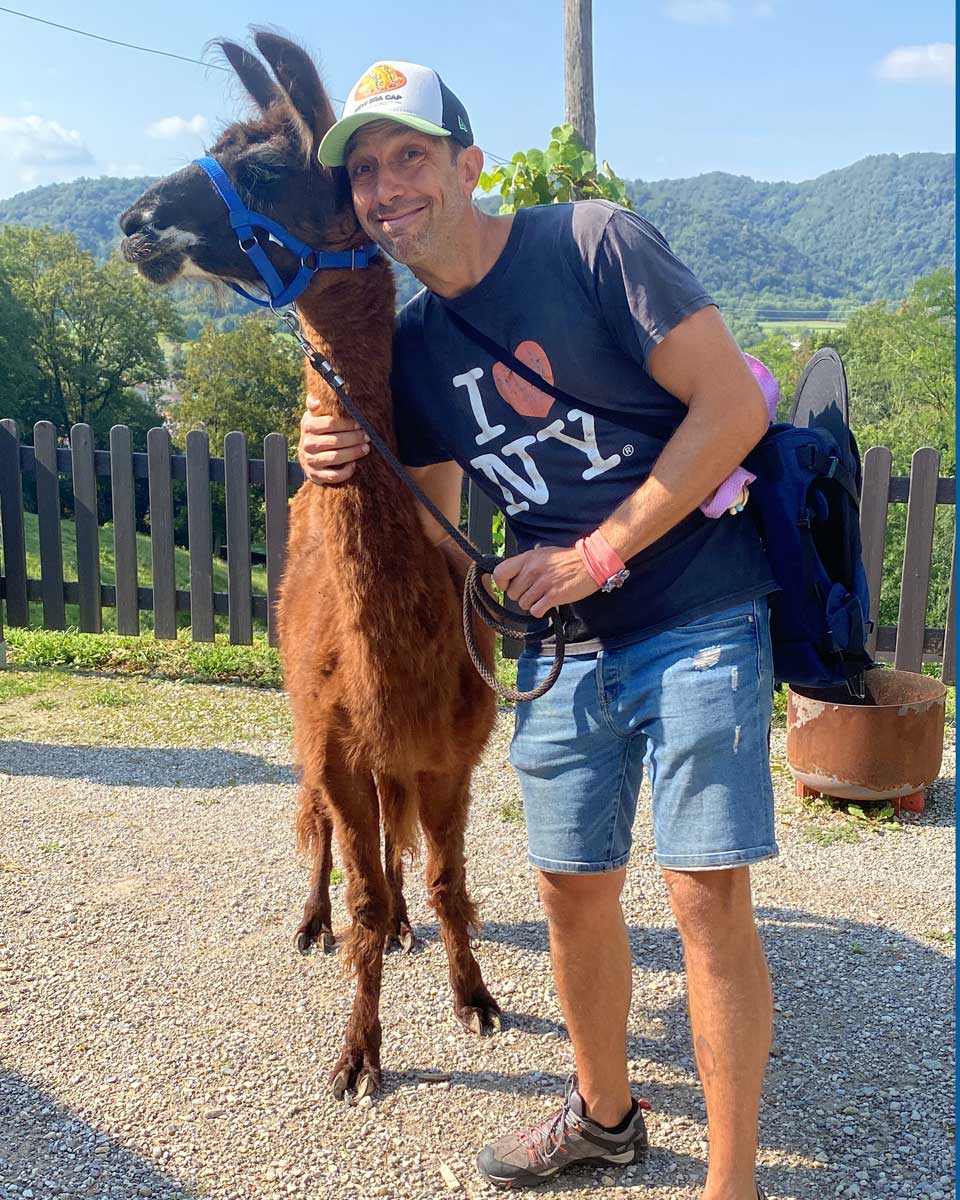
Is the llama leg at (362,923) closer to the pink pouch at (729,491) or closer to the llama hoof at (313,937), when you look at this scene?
the llama hoof at (313,937)

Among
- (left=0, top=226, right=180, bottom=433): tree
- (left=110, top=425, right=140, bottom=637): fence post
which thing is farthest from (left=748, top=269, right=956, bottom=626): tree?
(left=0, top=226, right=180, bottom=433): tree

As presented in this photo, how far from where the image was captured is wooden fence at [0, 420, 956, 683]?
697 centimetres

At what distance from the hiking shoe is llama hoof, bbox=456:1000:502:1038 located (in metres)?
0.61

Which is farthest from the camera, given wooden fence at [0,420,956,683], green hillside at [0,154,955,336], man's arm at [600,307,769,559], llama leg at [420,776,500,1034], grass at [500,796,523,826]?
green hillside at [0,154,955,336]

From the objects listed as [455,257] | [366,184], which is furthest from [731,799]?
[366,184]

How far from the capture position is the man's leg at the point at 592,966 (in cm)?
224

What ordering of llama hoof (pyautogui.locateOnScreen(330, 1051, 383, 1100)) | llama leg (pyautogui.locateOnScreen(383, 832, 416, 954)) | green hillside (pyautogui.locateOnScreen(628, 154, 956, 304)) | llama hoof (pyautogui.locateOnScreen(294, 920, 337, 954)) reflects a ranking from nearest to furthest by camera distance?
llama hoof (pyautogui.locateOnScreen(330, 1051, 383, 1100))
llama leg (pyautogui.locateOnScreen(383, 832, 416, 954))
llama hoof (pyautogui.locateOnScreen(294, 920, 337, 954))
green hillside (pyautogui.locateOnScreen(628, 154, 956, 304))

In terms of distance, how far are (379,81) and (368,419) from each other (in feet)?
2.28

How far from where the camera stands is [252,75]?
8.13 feet

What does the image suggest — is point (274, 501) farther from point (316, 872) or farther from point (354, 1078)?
point (354, 1078)

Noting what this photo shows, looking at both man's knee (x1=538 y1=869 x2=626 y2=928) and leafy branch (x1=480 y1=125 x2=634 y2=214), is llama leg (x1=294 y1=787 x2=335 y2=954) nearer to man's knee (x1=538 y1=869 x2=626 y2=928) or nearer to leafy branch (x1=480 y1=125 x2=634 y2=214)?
man's knee (x1=538 y1=869 x2=626 y2=928)

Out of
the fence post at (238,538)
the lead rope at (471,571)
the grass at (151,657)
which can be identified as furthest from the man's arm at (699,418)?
the fence post at (238,538)

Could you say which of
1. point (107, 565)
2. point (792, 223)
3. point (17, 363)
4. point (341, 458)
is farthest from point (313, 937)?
point (792, 223)

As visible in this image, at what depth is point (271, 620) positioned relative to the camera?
7199 millimetres
